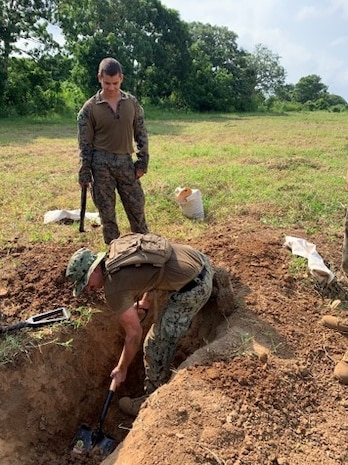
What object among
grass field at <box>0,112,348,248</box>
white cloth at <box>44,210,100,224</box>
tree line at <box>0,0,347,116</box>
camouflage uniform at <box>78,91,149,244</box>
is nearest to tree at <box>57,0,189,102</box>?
tree line at <box>0,0,347,116</box>

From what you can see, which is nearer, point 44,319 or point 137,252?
point 137,252

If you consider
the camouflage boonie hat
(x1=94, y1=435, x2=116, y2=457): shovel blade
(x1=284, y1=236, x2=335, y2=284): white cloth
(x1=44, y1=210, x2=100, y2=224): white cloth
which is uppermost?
the camouflage boonie hat

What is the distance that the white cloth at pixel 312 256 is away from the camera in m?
4.43

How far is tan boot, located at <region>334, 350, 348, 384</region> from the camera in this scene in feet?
11.0

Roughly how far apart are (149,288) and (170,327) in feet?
1.34

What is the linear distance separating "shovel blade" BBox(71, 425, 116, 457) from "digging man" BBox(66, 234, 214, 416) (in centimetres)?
31

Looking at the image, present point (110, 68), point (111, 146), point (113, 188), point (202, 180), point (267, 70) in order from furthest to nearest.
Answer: point (267, 70), point (202, 180), point (113, 188), point (111, 146), point (110, 68)

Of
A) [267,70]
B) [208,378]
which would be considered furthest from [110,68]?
[267,70]

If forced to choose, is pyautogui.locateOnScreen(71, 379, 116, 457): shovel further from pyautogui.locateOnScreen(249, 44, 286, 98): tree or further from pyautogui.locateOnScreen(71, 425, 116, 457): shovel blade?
pyautogui.locateOnScreen(249, 44, 286, 98): tree

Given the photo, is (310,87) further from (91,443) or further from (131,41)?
(91,443)

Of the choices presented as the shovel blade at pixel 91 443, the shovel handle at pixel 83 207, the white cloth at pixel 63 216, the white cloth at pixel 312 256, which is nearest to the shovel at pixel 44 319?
the shovel blade at pixel 91 443

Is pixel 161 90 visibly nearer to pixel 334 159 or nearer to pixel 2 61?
pixel 2 61

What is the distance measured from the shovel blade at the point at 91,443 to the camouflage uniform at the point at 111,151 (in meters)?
2.09

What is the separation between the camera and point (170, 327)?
11.4ft
